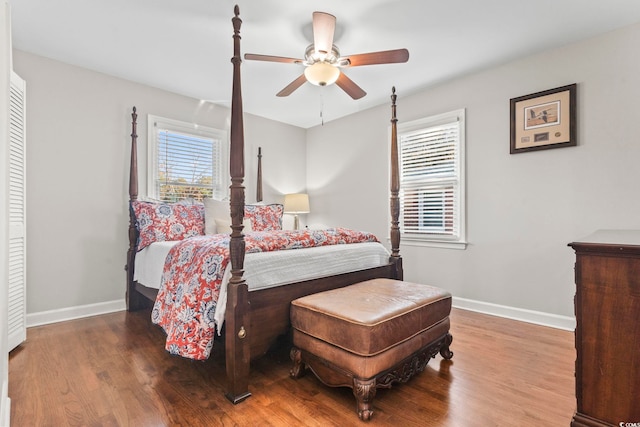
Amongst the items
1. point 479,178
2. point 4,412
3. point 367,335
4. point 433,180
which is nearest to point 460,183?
point 479,178

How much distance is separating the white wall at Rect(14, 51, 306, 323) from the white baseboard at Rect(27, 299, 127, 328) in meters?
0.02

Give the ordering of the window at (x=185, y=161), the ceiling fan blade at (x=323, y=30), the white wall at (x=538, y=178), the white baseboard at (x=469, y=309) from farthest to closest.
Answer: the window at (x=185, y=161)
the white baseboard at (x=469, y=309)
the white wall at (x=538, y=178)
the ceiling fan blade at (x=323, y=30)

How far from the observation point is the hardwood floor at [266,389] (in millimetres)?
1562

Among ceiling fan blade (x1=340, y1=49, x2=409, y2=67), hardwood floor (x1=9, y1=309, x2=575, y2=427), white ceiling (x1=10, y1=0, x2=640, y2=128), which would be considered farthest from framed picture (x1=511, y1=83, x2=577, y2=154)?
hardwood floor (x1=9, y1=309, x2=575, y2=427)

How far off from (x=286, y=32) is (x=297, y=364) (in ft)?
8.05

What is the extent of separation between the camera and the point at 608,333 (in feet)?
3.97

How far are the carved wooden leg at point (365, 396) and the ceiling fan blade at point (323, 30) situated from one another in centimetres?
219

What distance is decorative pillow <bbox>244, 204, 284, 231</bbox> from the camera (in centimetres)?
353

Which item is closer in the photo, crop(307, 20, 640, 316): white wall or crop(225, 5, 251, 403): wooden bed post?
crop(225, 5, 251, 403): wooden bed post

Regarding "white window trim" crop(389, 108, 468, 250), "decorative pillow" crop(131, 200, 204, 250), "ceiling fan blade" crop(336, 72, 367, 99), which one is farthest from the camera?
"white window trim" crop(389, 108, 468, 250)

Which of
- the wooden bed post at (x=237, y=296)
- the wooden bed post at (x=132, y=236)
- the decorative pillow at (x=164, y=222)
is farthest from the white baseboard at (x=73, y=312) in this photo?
the wooden bed post at (x=237, y=296)

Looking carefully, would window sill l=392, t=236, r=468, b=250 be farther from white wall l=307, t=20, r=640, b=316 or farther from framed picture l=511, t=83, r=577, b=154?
framed picture l=511, t=83, r=577, b=154

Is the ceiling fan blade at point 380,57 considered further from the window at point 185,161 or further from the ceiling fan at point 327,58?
the window at point 185,161

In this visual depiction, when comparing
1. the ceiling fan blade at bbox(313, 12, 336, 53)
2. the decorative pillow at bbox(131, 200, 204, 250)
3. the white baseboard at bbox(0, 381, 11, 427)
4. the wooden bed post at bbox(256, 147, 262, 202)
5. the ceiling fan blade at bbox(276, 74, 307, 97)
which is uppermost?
the ceiling fan blade at bbox(313, 12, 336, 53)
